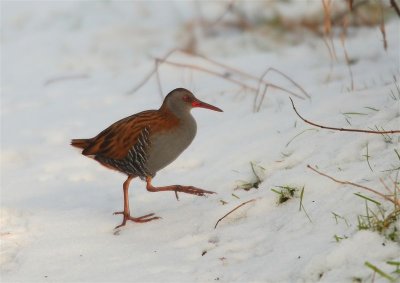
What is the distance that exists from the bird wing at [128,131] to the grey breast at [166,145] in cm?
4

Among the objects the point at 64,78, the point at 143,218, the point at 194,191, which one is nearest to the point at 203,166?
the point at 194,191

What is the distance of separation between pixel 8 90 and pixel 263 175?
485cm

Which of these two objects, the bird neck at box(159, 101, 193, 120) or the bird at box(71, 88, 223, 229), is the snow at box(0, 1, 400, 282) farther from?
the bird neck at box(159, 101, 193, 120)

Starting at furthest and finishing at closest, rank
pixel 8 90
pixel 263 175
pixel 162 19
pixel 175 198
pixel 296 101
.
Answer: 1. pixel 162 19
2. pixel 8 90
3. pixel 296 101
4. pixel 175 198
5. pixel 263 175

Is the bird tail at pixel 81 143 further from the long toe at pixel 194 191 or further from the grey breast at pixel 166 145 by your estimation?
the long toe at pixel 194 191

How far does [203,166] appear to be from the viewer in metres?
5.79

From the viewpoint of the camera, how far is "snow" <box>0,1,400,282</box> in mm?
3924

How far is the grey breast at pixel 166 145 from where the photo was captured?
4840 mm

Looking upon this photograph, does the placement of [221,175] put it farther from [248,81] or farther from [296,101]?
[248,81]

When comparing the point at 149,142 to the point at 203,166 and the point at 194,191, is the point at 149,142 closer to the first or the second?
the point at 194,191

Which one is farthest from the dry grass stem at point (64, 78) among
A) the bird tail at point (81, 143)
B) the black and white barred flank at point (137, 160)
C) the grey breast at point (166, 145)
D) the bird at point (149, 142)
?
the grey breast at point (166, 145)

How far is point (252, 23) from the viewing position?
9.92 metres

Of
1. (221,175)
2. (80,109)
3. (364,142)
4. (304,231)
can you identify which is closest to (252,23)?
(80,109)

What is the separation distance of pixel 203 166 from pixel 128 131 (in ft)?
3.44
